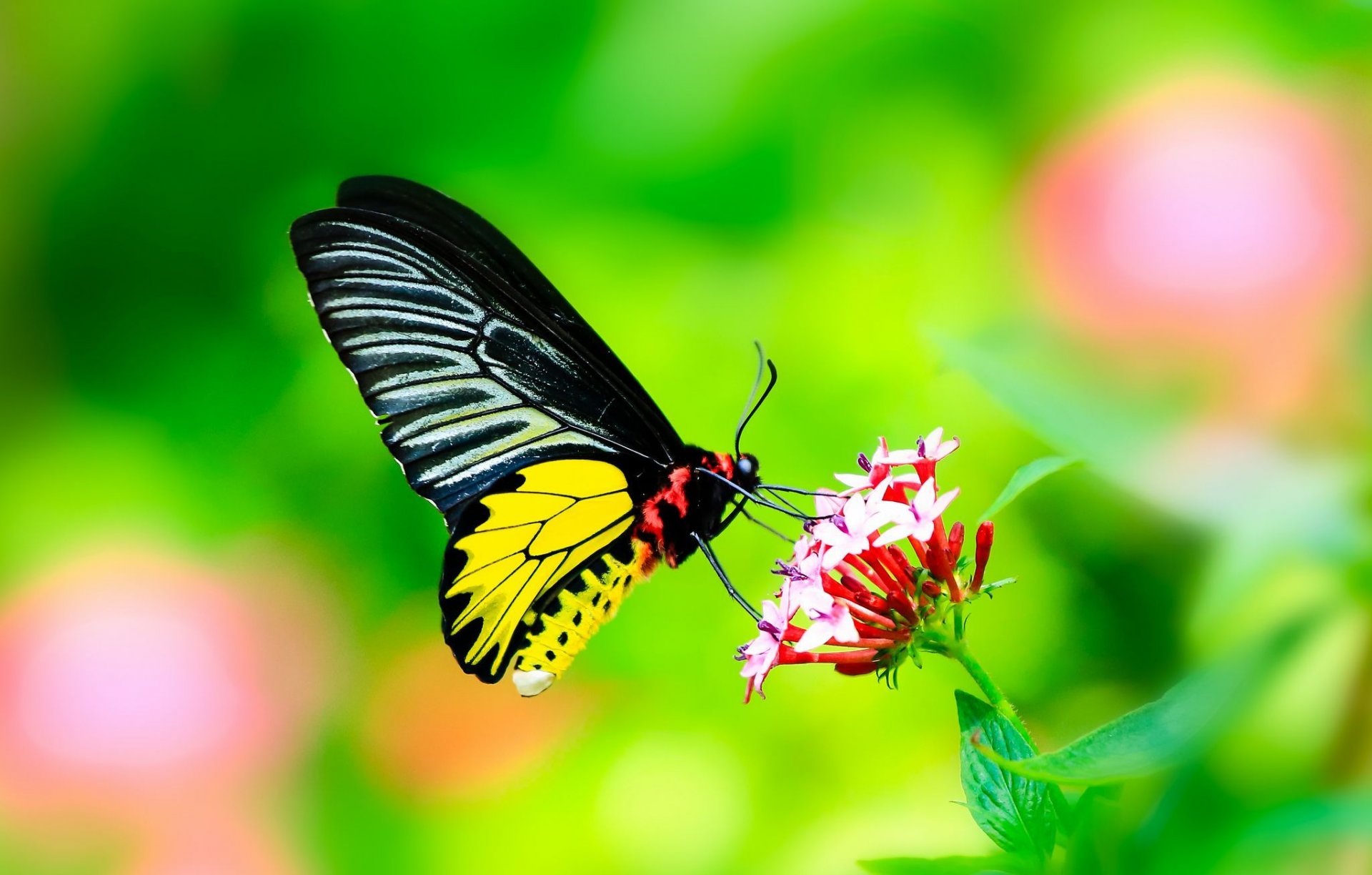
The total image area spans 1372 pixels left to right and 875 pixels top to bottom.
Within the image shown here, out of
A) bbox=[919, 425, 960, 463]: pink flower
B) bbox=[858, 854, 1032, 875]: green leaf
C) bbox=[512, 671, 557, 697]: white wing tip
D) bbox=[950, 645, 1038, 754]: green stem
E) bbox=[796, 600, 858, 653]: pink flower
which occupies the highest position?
bbox=[919, 425, 960, 463]: pink flower

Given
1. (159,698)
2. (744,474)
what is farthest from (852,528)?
(159,698)

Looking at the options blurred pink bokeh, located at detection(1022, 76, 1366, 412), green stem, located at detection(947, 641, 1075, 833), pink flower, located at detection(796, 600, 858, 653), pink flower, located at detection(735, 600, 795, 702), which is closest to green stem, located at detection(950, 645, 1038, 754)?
green stem, located at detection(947, 641, 1075, 833)

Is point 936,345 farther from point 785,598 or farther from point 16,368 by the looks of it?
point 16,368

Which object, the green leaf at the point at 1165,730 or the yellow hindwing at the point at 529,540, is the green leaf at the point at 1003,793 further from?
the yellow hindwing at the point at 529,540

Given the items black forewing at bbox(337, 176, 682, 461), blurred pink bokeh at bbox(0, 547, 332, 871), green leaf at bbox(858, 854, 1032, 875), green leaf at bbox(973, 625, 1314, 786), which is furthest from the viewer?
blurred pink bokeh at bbox(0, 547, 332, 871)

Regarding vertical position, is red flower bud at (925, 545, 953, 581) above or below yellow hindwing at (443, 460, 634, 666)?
below

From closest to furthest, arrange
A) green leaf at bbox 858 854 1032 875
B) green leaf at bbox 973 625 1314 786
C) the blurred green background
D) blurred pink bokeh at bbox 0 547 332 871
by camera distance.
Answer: green leaf at bbox 973 625 1314 786 < green leaf at bbox 858 854 1032 875 < the blurred green background < blurred pink bokeh at bbox 0 547 332 871

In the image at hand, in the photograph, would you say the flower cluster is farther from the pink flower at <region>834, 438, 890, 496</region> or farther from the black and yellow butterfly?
the black and yellow butterfly

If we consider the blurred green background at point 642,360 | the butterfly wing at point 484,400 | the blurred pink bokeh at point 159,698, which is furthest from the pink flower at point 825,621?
the blurred pink bokeh at point 159,698
